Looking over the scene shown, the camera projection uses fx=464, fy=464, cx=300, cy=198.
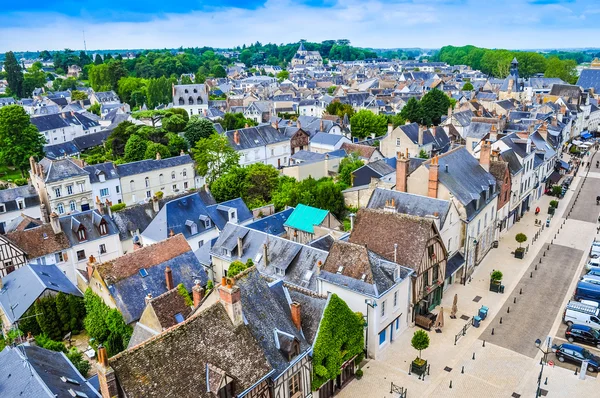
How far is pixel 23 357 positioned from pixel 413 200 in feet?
86.0

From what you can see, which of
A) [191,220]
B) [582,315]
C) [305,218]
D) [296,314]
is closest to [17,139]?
[191,220]

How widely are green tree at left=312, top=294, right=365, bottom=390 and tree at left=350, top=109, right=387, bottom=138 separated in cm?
5757

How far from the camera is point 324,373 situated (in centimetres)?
2231

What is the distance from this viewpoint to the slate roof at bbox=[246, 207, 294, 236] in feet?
125

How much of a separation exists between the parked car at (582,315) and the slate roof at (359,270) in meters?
11.0

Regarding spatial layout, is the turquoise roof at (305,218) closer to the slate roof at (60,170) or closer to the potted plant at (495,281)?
the potted plant at (495,281)

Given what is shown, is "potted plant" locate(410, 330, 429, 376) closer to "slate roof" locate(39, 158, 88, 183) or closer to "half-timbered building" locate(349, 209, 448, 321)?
"half-timbered building" locate(349, 209, 448, 321)

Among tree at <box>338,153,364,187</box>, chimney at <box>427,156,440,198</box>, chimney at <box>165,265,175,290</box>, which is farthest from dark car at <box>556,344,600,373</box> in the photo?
tree at <box>338,153,364,187</box>

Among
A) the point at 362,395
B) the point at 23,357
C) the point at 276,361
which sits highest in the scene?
the point at 23,357

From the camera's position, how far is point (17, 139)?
71.8 metres

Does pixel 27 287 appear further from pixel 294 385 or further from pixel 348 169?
pixel 348 169

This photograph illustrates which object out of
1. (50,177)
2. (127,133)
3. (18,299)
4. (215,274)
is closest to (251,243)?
(215,274)

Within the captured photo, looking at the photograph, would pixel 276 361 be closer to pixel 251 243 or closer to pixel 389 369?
pixel 389 369

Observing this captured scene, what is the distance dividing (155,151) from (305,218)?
3558 centimetres
